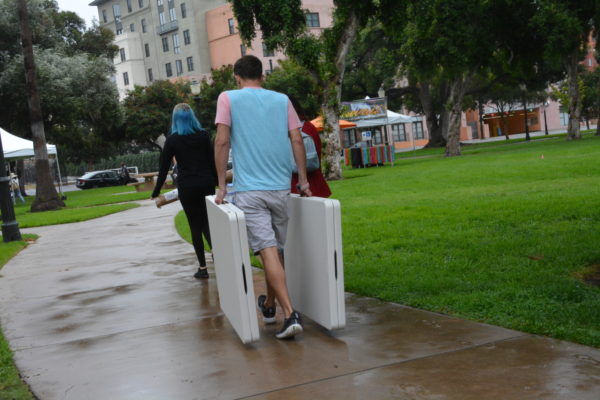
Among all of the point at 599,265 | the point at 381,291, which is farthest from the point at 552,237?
the point at 381,291

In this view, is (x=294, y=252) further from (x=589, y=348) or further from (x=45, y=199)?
(x=45, y=199)

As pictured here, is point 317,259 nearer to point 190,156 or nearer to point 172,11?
point 190,156

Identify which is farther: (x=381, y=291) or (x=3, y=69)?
(x=3, y=69)

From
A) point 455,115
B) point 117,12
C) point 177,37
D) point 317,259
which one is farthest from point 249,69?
point 117,12

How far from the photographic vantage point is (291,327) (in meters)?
4.36

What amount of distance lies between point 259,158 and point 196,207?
8.47ft

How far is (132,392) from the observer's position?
365cm

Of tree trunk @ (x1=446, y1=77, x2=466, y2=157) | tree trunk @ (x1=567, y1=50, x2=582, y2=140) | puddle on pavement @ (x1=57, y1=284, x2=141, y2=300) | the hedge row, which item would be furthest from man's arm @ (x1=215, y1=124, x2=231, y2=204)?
the hedge row

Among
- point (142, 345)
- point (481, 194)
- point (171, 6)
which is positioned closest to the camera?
point (142, 345)

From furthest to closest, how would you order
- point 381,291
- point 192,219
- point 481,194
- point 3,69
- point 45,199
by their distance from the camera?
point 3,69 < point 45,199 < point 481,194 < point 192,219 < point 381,291

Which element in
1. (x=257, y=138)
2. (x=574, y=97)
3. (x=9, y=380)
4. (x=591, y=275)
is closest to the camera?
(x=9, y=380)

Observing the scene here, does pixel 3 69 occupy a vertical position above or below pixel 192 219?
above

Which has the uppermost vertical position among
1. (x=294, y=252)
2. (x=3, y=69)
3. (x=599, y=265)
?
(x=3, y=69)

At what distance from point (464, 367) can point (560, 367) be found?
1.56 feet
